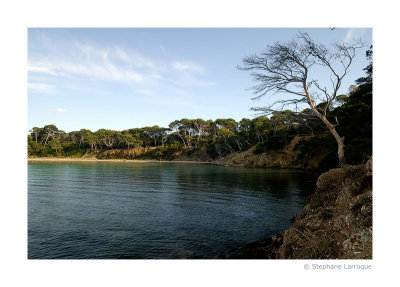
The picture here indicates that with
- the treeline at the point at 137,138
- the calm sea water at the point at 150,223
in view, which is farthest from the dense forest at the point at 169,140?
the calm sea water at the point at 150,223

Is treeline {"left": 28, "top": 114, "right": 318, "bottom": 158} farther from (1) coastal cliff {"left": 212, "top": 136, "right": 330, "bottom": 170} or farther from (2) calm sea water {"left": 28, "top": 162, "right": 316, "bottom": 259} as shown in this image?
(2) calm sea water {"left": 28, "top": 162, "right": 316, "bottom": 259}

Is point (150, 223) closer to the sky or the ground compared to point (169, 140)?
closer to the ground

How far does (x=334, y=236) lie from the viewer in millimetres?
5742

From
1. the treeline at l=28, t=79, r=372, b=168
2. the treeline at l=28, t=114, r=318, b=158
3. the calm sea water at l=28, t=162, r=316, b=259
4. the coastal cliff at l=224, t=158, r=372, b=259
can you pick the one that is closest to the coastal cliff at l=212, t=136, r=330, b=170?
the treeline at l=28, t=79, r=372, b=168

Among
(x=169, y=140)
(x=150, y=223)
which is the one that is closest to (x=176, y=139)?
(x=169, y=140)

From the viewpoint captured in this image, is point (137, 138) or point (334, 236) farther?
point (137, 138)

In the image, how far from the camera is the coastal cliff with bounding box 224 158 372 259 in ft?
16.6

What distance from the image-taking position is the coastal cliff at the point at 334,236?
5047 millimetres

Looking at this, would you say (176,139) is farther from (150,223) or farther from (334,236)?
(334,236)

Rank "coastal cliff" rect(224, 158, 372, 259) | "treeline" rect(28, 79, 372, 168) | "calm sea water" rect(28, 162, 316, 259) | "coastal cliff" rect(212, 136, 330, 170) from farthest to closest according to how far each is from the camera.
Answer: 1. "treeline" rect(28, 79, 372, 168)
2. "coastal cliff" rect(212, 136, 330, 170)
3. "calm sea water" rect(28, 162, 316, 259)
4. "coastal cliff" rect(224, 158, 372, 259)

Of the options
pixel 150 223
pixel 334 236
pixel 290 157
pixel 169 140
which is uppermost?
pixel 169 140

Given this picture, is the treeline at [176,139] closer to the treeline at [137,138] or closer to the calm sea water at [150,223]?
the treeline at [137,138]
